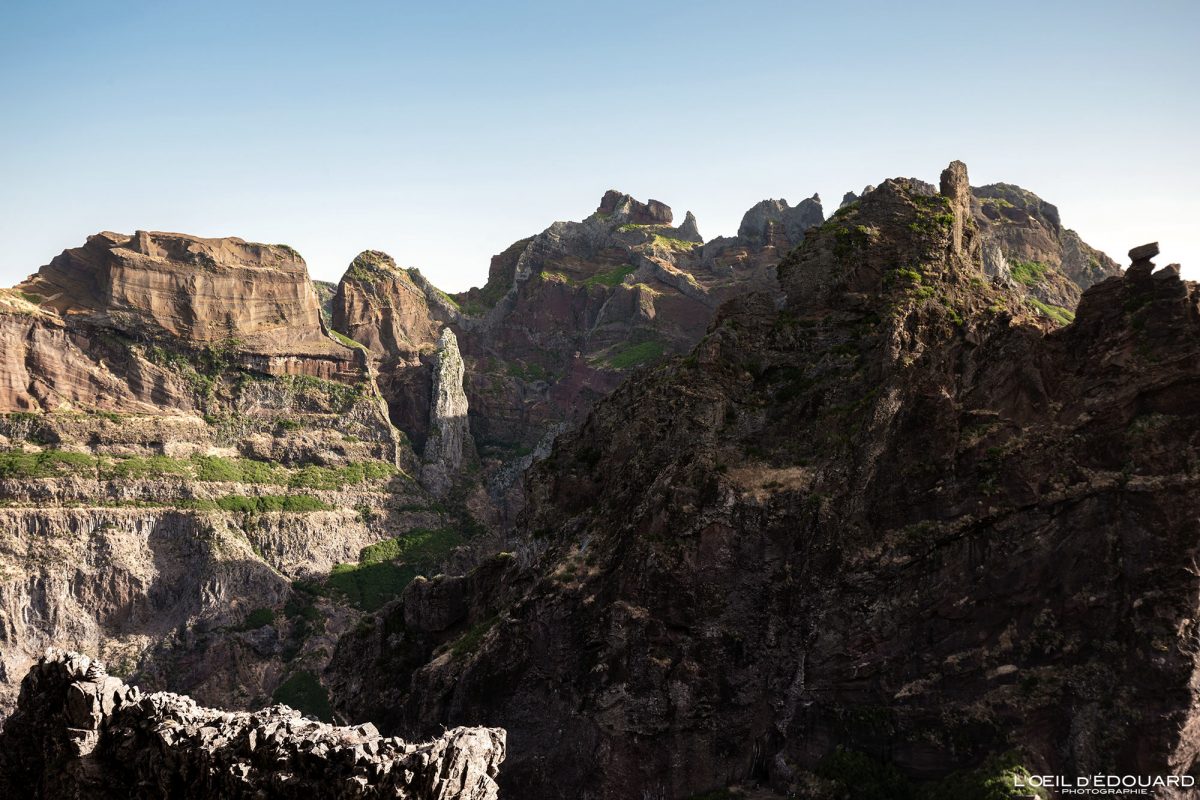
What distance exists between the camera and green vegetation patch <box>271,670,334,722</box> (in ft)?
367

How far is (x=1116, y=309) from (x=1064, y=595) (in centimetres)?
1723

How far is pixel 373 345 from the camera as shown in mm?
180875

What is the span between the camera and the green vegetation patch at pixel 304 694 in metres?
112

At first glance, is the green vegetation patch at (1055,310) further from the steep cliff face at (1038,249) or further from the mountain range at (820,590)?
the mountain range at (820,590)

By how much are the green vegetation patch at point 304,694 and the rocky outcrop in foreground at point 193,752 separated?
65.3m

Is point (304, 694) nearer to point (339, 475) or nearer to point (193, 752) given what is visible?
point (339, 475)

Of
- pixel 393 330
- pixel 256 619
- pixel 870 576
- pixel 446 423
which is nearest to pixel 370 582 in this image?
pixel 256 619

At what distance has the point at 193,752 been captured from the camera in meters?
44.3

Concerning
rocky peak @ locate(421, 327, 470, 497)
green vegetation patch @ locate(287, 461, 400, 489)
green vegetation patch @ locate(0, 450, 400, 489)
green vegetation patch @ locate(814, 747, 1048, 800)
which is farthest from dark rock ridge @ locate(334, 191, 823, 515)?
green vegetation patch @ locate(814, 747, 1048, 800)

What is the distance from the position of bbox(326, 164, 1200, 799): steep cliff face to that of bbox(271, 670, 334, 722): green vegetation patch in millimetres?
34256

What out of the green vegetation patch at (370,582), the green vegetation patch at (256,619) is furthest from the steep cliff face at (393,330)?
the green vegetation patch at (256,619)

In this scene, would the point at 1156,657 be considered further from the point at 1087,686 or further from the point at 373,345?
the point at 373,345

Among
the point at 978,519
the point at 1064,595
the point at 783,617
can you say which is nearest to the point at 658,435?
the point at 783,617

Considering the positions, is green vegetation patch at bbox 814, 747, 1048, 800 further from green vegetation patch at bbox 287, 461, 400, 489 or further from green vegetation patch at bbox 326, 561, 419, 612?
green vegetation patch at bbox 287, 461, 400, 489
